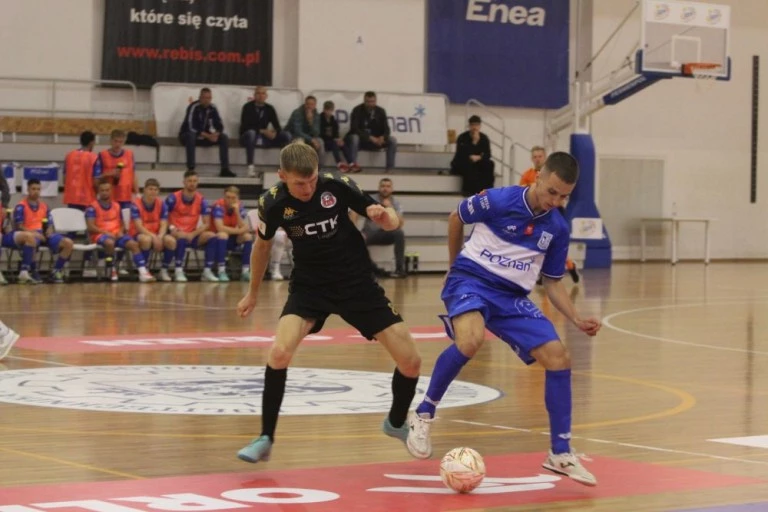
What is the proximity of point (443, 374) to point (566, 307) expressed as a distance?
2.37ft

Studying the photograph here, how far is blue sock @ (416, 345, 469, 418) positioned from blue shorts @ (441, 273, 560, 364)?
21cm

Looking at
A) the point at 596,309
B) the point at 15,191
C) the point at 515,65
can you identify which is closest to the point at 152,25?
the point at 15,191

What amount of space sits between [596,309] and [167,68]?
1256 cm

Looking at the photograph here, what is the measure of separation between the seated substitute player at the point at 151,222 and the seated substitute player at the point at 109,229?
0.18 meters

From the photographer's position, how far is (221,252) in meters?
21.7

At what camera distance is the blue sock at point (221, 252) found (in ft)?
70.7

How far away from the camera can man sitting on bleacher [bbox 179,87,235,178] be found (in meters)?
24.1

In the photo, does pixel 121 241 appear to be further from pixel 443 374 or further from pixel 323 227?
pixel 443 374

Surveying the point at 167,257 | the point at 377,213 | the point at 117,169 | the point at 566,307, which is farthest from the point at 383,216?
the point at 117,169

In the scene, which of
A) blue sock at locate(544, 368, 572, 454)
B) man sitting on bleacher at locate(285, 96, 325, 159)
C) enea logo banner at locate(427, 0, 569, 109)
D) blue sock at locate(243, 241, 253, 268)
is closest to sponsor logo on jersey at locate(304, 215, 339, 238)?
blue sock at locate(544, 368, 572, 454)

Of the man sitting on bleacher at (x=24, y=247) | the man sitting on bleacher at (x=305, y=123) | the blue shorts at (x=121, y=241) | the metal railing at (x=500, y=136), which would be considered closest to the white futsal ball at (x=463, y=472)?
the man sitting on bleacher at (x=24, y=247)

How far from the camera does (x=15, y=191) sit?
22.2m

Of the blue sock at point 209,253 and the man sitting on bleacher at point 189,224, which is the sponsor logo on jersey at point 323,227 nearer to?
the man sitting on bleacher at point 189,224

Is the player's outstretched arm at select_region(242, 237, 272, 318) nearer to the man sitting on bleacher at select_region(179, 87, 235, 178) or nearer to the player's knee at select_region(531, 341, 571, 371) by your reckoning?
the player's knee at select_region(531, 341, 571, 371)
